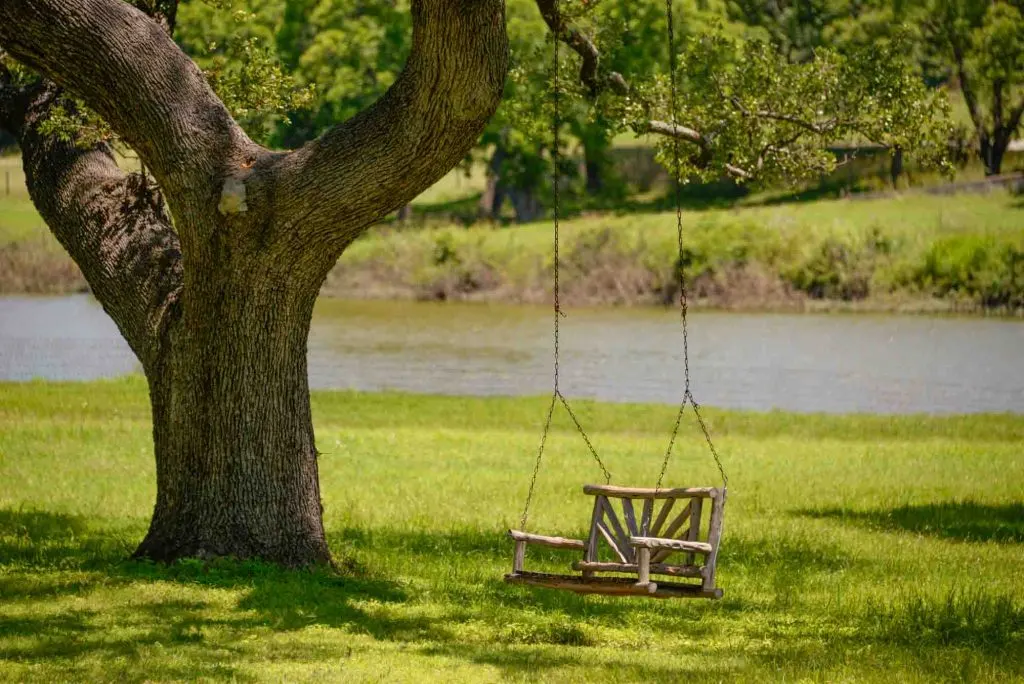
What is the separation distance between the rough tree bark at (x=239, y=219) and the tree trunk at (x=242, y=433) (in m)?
0.01

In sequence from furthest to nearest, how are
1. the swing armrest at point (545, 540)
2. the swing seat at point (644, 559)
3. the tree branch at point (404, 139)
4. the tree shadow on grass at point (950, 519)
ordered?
the tree shadow on grass at point (950, 519), the tree branch at point (404, 139), the swing armrest at point (545, 540), the swing seat at point (644, 559)

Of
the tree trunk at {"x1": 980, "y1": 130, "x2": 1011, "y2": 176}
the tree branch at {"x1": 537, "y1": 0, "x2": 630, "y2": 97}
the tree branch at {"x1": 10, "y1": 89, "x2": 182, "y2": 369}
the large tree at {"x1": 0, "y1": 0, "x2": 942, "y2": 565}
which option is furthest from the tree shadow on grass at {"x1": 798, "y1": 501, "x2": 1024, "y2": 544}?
the tree trunk at {"x1": 980, "y1": 130, "x2": 1011, "y2": 176}

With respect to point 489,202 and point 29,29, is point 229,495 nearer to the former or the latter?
point 29,29

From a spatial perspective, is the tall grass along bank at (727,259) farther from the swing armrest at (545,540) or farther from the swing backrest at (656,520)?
the swing armrest at (545,540)

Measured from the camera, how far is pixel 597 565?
33.4ft

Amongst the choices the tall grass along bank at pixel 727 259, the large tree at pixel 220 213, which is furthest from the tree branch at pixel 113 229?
the tall grass along bank at pixel 727 259

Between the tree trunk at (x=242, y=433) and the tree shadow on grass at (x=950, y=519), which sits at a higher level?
the tree trunk at (x=242, y=433)

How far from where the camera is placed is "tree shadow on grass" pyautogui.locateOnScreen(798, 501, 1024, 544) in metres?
16.1

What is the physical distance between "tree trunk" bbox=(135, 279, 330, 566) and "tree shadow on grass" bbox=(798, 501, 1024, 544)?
6.41 m

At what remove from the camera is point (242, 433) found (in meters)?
12.6

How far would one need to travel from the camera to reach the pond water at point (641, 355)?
35.0m

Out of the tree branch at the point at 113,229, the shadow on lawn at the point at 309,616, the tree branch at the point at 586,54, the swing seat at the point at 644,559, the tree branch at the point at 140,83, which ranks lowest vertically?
the shadow on lawn at the point at 309,616

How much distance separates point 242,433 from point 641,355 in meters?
29.8

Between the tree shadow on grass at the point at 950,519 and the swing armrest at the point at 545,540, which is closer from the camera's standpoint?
the swing armrest at the point at 545,540
